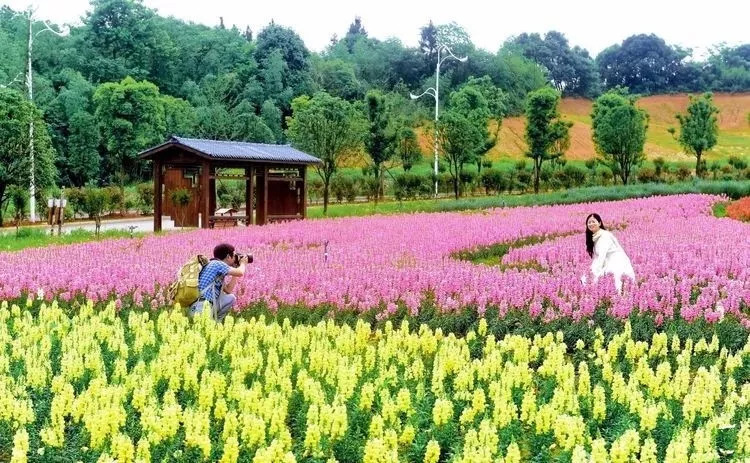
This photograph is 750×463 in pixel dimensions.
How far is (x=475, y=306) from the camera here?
9.51 metres

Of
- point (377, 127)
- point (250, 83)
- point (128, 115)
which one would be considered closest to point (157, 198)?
point (377, 127)

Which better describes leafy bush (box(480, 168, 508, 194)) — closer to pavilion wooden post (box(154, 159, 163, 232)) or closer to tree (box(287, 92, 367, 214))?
tree (box(287, 92, 367, 214))

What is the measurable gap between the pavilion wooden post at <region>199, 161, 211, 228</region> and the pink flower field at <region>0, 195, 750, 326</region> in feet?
15.0

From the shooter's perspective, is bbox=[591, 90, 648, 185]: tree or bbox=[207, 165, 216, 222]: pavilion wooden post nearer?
bbox=[207, 165, 216, 222]: pavilion wooden post

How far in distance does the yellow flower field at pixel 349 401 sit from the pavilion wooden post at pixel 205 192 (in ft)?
47.9

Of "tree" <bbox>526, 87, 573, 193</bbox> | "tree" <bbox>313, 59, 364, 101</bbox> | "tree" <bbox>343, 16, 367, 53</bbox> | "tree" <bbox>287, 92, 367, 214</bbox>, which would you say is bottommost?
"tree" <bbox>287, 92, 367, 214</bbox>

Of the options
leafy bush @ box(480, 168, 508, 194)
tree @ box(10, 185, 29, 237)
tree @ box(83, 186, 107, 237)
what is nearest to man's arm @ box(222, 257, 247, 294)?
tree @ box(10, 185, 29, 237)

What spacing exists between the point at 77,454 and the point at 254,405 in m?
1.10

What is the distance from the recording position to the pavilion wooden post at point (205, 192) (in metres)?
22.5

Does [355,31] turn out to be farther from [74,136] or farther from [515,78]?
[74,136]

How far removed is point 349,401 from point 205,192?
1718 centimetres

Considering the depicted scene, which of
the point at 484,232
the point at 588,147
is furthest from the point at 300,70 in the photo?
the point at 484,232

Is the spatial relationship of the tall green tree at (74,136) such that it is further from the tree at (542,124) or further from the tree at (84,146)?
the tree at (542,124)

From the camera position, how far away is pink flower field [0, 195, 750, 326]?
31.3 feet
